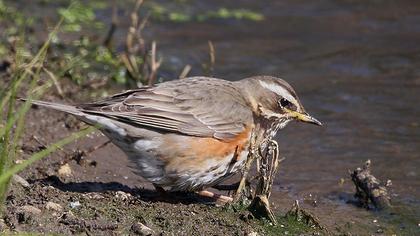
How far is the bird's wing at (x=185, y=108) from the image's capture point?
8547 mm

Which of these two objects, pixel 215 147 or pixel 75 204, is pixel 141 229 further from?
pixel 215 147

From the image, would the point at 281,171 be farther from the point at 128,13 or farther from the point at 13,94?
the point at 128,13

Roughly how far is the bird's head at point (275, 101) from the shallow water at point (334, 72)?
94 cm

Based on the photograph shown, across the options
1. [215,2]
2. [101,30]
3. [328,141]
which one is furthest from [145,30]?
[328,141]

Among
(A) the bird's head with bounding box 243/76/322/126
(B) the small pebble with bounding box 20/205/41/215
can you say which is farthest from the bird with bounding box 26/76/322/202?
(B) the small pebble with bounding box 20/205/41/215

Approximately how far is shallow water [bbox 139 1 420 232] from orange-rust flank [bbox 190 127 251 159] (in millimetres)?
1243

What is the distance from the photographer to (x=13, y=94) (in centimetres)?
686

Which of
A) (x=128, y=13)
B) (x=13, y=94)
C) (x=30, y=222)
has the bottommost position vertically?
(x=128, y=13)

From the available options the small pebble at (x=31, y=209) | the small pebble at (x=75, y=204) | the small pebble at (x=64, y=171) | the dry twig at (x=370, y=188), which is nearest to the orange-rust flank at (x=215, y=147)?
the small pebble at (x=75, y=204)

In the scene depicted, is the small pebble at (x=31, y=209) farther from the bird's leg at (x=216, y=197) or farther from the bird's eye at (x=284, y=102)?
the bird's eye at (x=284, y=102)

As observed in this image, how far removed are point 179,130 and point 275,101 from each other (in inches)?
46.5

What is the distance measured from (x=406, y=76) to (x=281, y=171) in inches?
167

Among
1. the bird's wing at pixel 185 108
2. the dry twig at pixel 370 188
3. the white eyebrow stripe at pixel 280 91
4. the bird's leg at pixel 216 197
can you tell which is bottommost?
the bird's leg at pixel 216 197

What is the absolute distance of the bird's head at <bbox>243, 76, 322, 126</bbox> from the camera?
9.28 metres
